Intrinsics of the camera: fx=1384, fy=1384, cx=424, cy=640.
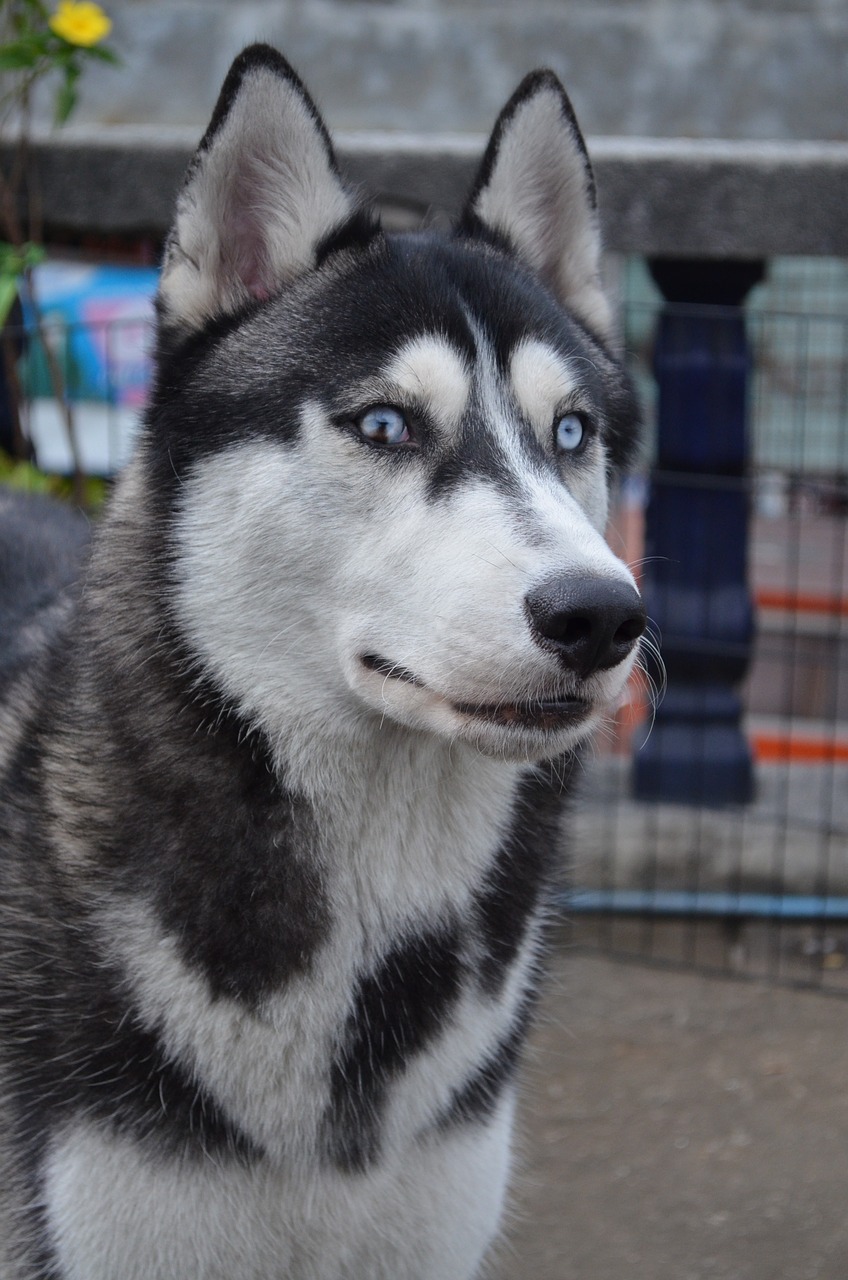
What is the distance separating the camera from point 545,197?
2.56 meters

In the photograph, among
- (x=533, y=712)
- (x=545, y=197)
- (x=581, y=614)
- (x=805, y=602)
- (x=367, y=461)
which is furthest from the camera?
(x=805, y=602)

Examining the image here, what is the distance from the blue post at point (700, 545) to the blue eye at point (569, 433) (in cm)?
225

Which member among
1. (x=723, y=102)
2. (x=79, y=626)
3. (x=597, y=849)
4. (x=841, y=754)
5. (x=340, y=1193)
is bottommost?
(x=841, y=754)

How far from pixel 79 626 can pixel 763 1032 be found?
Result: 103 inches

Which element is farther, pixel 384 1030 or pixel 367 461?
pixel 384 1030

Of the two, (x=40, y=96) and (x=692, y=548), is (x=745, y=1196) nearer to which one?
(x=692, y=548)

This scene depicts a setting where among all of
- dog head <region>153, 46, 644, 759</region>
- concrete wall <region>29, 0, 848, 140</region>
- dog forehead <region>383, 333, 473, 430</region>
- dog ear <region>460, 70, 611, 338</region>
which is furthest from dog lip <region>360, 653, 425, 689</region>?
concrete wall <region>29, 0, 848, 140</region>

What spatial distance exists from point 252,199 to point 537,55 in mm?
3093

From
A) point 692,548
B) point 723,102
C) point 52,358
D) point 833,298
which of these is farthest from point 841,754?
point 833,298

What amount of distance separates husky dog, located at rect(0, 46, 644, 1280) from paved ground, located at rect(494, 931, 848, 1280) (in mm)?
706

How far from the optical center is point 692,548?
A: 4.74 m

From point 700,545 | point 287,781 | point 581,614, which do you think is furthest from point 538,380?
point 700,545

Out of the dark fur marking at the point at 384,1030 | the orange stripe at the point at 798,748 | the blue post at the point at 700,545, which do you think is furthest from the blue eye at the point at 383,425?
the orange stripe at the point at 798,748

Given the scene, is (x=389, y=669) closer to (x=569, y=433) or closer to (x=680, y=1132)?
(x=569, y=433)
